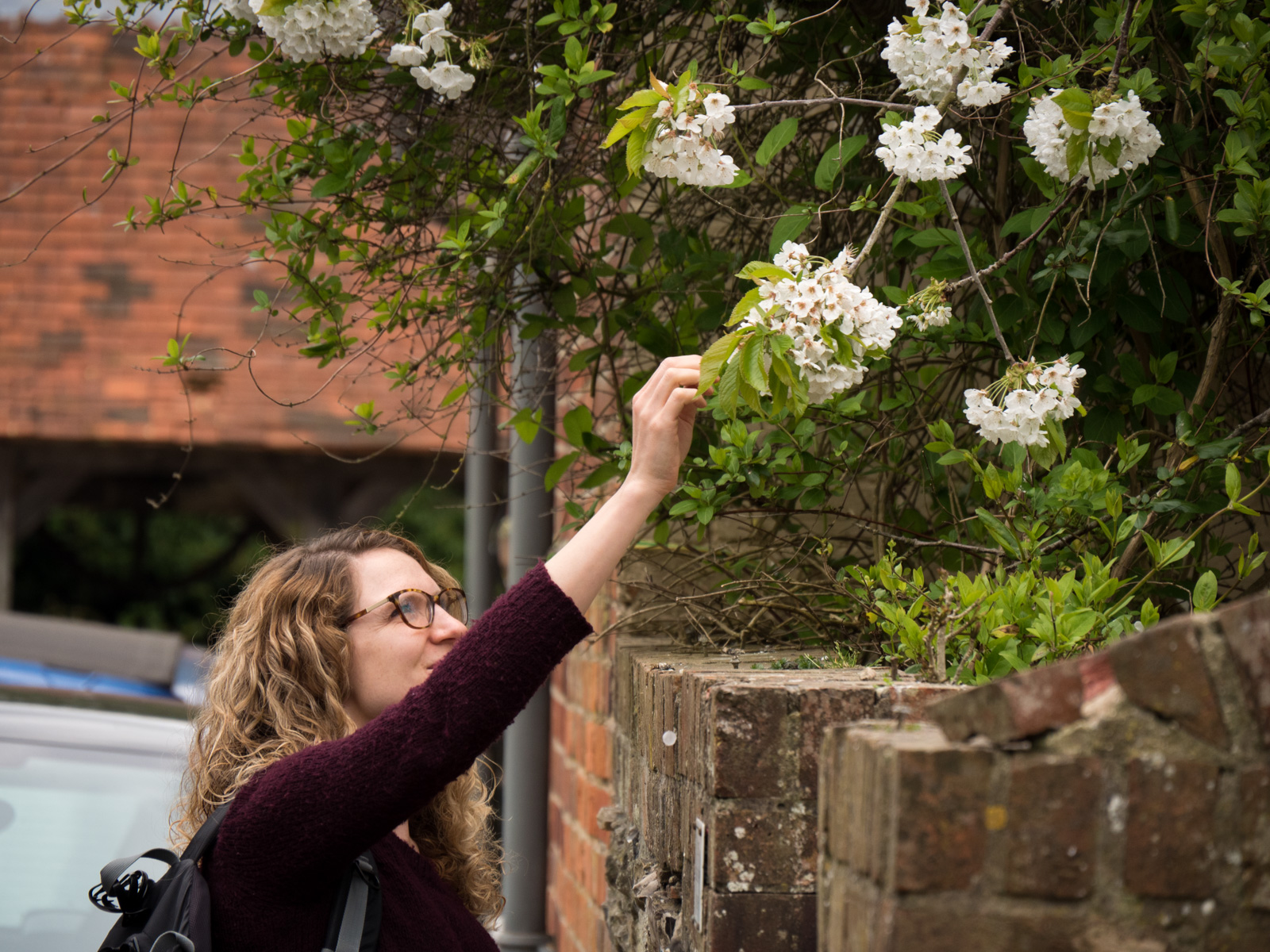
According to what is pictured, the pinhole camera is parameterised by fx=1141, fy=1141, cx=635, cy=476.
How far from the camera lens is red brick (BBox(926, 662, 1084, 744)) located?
0.74 metres

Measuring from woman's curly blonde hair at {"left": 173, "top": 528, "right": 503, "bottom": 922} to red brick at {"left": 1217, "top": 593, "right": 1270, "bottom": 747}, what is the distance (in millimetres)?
1203

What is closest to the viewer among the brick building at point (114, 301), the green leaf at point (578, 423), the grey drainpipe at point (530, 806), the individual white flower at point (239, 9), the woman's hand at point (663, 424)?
the woman's hand at point (663, 424)

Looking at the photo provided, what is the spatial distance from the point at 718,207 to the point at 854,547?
67cm

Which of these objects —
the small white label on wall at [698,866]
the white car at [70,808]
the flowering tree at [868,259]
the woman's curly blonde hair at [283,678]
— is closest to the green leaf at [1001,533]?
the flowering tree at [868,259]

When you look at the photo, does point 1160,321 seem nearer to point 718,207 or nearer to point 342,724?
point 718,207

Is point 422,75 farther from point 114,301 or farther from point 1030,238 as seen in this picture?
point 114,301

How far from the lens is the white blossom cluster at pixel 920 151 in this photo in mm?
1369

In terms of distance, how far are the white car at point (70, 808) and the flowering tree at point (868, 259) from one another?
58.4 inches

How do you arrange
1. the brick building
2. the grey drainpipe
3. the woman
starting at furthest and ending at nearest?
1. the brick building
2. the grey drainpipe
3. the woman

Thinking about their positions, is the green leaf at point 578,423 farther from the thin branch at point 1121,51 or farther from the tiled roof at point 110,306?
the tiled roof at point 110,306

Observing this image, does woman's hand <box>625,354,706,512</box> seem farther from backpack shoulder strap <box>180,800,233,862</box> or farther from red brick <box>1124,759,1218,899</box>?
red brick <box>1124,759,1218,899</box>

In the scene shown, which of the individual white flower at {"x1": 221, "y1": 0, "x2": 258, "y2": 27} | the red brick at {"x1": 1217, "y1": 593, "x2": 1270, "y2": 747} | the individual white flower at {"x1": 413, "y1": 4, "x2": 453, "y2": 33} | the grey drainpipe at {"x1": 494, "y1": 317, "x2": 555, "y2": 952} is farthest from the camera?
the grey drainpipe at {"x1": 494, "y1": 317, "x2": 555, "y2": 952}

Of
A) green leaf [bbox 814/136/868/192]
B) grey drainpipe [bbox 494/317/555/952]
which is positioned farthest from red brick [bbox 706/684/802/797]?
grey drainpipe [bbox 494/317/555/952]

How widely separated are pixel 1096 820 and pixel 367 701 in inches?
49.4
